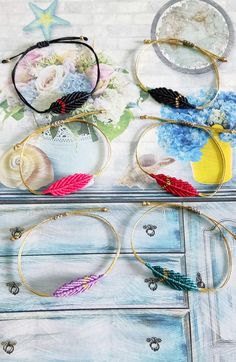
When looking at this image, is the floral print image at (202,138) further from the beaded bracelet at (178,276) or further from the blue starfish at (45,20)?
the blue starfish at (45,20)

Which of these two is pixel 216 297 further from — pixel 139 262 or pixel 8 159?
pixel 8 159

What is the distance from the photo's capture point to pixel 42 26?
4.56ft

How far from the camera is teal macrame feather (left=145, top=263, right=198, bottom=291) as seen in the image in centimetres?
115

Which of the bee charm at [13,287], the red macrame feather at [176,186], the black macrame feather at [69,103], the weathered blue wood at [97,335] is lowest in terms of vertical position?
the weathered blue wood at [97,335]

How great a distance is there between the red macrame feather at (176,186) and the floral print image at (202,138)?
0.04 meters

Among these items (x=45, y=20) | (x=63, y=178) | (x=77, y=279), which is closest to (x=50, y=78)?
(x=45, y=20)

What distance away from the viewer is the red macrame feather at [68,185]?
1223mm

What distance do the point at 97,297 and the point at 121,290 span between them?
5 centimetres

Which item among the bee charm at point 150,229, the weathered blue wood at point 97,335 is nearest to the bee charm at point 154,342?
the weathered blue wood at point 97,335

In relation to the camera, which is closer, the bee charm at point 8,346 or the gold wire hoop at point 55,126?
the bee charm at point 8,346

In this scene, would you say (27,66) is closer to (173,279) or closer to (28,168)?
(28,168)

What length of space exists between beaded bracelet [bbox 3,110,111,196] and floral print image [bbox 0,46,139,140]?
19 mm

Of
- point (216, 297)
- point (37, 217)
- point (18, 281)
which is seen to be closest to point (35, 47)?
point (37, 217)

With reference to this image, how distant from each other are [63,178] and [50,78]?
274 millimetres
